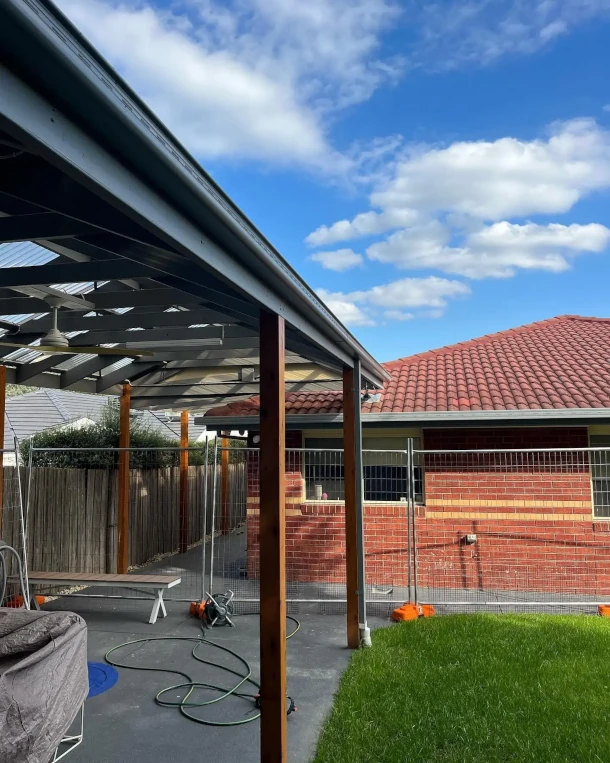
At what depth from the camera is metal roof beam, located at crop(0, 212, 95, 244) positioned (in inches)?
114

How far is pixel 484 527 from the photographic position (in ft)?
30.4

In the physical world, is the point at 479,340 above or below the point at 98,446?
above

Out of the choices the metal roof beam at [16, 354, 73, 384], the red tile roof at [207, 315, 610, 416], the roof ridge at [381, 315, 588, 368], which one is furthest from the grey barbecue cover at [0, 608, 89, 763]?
the roof ridge at [381, 315, 588, 368]

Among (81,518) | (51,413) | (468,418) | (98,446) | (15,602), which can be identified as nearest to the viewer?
(15,602)

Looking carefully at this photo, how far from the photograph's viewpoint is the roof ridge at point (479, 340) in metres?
12.8

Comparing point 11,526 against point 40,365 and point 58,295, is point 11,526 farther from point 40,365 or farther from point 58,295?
point 58,295

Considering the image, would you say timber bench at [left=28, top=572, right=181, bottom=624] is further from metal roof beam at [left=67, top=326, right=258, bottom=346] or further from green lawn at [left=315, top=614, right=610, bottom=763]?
metal roof beam at [left=67, top=326, right=258, bottom=346]

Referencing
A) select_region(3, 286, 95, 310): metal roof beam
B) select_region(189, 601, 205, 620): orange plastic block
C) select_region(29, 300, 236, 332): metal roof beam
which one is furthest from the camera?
select_region(189, 601, 205, 620): orange plastic block

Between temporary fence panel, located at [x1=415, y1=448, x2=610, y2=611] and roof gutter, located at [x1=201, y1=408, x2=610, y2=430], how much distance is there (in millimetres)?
462

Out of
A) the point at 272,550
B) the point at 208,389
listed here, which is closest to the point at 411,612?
the point at 272,550

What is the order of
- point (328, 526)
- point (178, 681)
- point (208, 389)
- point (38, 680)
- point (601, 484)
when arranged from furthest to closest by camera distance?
1. point (208, 389)
2. point (328, 526)
3. point (601, 484)
4. point (178, 681)
5. point (38, 680)

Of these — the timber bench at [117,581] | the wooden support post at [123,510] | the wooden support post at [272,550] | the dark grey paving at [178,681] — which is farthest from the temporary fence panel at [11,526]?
the wooden support post at [272,550]

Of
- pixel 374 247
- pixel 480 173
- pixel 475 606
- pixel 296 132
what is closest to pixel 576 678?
pixel 475 606

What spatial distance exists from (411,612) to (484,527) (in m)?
2.18
